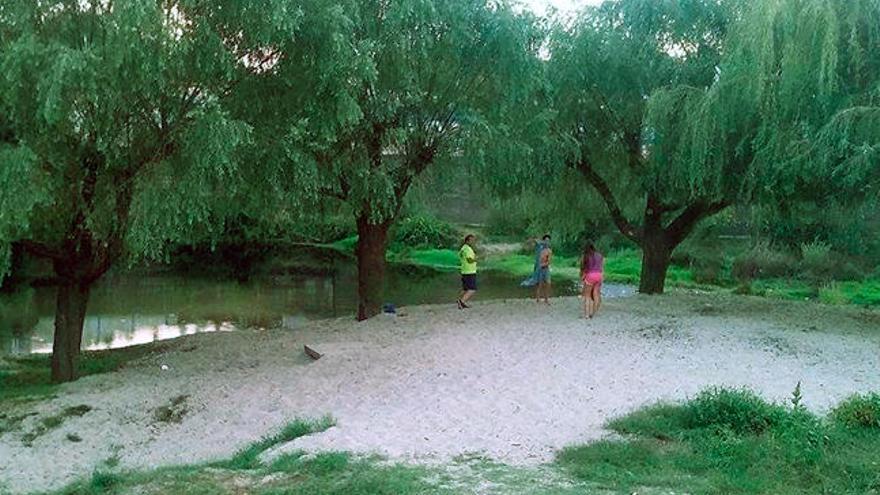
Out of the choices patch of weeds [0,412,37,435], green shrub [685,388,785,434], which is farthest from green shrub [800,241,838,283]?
patch of weeds [0,412,37,435]

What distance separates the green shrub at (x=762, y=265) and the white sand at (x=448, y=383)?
15856 millimetres

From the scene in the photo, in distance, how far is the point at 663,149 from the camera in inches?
619

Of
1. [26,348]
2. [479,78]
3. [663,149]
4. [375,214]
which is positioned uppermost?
[479,78]

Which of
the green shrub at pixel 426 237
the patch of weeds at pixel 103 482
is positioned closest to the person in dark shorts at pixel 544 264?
the patch of weeds at pixel 103 482

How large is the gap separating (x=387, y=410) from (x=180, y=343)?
29.4ft

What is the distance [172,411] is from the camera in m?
11.4

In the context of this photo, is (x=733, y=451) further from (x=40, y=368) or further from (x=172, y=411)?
(x=40, y=368)

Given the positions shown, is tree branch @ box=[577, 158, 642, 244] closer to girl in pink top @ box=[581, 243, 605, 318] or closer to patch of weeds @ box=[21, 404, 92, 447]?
girl in pink top @ box=[581, 243, 605, 318]

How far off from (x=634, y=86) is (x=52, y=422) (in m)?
12.1

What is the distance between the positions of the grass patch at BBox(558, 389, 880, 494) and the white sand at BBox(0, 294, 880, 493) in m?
0.60

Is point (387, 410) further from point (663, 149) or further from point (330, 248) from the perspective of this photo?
point (330, 248)

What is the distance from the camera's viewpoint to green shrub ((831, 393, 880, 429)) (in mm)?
8000

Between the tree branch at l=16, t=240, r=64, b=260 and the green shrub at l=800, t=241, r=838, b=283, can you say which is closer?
the tree branch at l=16, t=240, r=64, b=260

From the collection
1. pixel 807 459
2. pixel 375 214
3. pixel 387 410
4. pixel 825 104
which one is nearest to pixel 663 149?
pixel 825 104
